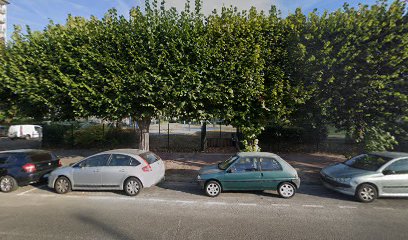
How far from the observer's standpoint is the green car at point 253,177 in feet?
22.4

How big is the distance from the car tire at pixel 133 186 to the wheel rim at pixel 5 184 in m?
4.00

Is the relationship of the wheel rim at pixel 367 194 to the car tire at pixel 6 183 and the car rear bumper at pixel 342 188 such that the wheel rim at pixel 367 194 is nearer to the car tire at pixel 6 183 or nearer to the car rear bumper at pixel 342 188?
the car rear bumper at pixel 342 188

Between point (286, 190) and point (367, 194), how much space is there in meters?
2.27

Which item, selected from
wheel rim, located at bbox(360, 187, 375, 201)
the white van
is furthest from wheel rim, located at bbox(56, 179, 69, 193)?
the white van

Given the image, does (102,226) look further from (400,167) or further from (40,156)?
(400,167)

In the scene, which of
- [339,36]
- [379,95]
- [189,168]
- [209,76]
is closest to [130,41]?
[209,76]

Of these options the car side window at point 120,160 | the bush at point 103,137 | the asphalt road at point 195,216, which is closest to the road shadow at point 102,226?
the asphalt road at point 195,216

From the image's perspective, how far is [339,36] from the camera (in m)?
8.16

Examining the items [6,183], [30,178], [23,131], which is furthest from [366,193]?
[23,131]

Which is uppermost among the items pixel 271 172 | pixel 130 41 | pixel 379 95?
pixel 130 41

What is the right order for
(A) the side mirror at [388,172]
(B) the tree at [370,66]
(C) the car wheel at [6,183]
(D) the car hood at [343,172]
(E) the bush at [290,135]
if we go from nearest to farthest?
(A) the side mirror at [388,172]
(D) the car hood at [343,172]
(C) the car wheel at [6,183]
(B) the tree at [370,66]
(E) the bush at [290,135]

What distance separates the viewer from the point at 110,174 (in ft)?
23.4

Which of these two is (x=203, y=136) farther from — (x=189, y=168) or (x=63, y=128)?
(x=63, y=128)

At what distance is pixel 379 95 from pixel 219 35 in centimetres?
625
